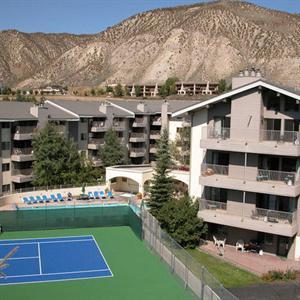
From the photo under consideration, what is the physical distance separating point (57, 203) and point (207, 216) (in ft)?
58.3

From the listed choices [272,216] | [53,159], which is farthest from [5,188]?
[272,216]

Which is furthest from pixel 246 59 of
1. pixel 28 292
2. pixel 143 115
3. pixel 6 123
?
pixel 28 292

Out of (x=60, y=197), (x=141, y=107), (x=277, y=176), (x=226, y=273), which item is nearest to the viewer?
(x=226, y=273)

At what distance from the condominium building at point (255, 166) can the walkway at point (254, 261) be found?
91 cm

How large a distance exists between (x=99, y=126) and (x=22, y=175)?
39.4 ft

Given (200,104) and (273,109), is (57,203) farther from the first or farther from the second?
(273,109)

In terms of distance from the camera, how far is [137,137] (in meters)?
60.6

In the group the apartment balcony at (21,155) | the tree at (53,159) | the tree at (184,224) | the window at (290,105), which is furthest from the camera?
the apartment balcony at (21,155)

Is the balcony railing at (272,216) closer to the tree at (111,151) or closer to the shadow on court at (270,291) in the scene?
the shadow on court at (270,291)

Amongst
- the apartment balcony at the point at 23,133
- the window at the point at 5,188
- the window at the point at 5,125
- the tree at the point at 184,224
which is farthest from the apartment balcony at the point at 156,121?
the tree at the point at 184,224

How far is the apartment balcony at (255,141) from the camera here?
27.7 metres

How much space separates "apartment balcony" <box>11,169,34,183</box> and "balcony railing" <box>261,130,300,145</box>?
2696 cm

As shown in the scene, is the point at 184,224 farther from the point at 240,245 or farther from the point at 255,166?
the point at 255,166

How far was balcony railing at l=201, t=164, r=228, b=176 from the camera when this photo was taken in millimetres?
30391
